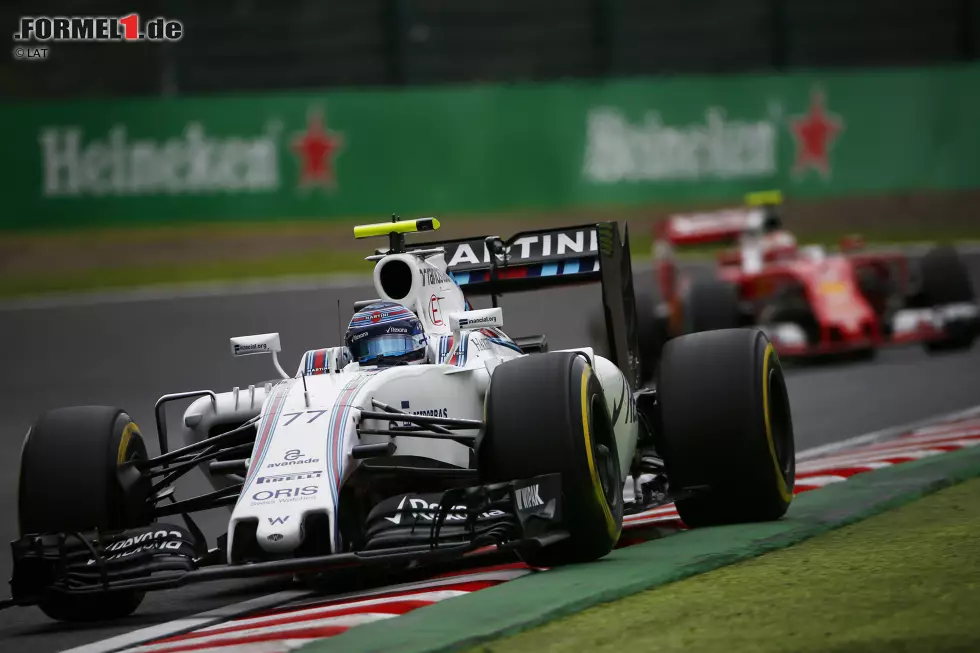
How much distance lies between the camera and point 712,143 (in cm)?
2406

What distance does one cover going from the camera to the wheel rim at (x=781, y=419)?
8.15m

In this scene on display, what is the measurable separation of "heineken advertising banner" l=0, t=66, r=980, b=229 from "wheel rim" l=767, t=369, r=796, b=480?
47.2 ft

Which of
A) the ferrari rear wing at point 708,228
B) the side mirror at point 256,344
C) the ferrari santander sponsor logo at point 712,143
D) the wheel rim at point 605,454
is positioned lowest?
the wheel rim at point 605,454

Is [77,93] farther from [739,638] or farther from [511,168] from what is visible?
[739,638]

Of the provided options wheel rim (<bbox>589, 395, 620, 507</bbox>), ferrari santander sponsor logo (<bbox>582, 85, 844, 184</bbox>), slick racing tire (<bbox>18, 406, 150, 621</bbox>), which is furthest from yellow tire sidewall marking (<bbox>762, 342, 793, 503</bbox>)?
ferrari santander sponsor logo (<bbox>582, 85, 844, 184</bbox>)

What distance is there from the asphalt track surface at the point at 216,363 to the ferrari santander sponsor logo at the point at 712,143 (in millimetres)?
2307

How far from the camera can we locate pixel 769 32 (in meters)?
26.6

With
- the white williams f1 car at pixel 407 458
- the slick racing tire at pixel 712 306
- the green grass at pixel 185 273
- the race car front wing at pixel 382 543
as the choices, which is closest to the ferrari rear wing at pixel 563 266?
the white williams f1 car at pixel 407 458

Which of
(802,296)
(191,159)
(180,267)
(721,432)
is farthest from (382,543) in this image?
(191,159)

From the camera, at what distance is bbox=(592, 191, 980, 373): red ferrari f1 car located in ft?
55.8

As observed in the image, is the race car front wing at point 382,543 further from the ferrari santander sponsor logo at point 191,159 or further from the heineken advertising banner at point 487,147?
the ferrari santander sponsor logo at point 191,159

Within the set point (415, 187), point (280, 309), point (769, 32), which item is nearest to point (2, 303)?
point (280, 309)

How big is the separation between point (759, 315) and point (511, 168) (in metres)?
6.53

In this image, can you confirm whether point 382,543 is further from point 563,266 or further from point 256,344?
point 563,266
